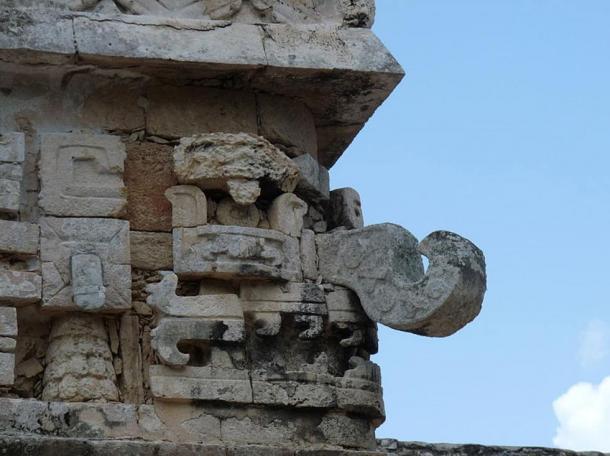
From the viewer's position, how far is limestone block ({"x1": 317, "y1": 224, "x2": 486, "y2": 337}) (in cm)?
900

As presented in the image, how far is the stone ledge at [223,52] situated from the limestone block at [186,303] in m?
1.01

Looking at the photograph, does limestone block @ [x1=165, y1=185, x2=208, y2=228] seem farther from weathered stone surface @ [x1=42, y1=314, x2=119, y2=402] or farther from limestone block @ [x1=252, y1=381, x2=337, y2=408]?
limestone block @ [x1=252, y1=381, x2=337, y2=408]

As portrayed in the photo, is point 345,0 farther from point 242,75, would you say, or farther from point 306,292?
point 306,292

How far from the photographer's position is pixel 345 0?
9734 mm

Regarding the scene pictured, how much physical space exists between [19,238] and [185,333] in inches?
33.5

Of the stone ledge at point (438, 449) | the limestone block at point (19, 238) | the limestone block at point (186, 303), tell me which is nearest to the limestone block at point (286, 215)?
the limestone block at point (186, 303)

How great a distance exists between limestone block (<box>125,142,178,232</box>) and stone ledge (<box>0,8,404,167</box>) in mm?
373

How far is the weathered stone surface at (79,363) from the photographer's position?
8695 mm

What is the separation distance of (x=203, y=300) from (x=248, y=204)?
529 millimetres

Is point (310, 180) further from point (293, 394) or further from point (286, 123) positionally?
point (293, 394)

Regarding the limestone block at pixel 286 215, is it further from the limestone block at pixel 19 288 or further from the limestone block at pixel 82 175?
the limestone block at pixel 19 288

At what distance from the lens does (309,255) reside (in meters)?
9.34

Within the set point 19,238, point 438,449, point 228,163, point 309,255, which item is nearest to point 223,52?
point 228,163

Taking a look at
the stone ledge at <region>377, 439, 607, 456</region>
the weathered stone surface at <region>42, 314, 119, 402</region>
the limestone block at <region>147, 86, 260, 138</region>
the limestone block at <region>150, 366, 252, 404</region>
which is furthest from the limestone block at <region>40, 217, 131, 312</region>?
the stone ledge at <region>377, 439, 607, 456</region>
